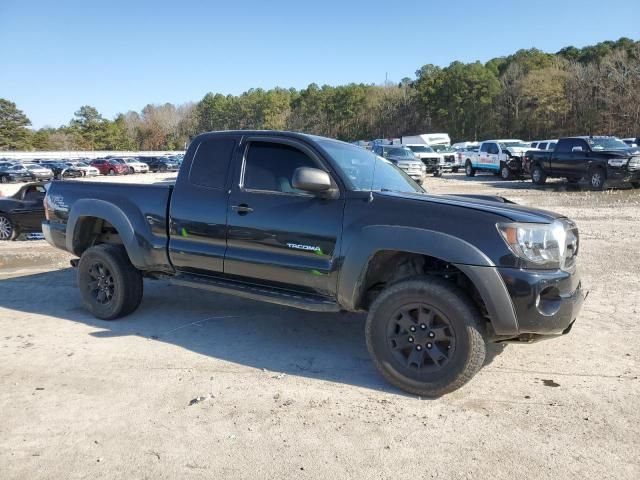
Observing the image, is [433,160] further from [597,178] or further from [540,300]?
[540,300]

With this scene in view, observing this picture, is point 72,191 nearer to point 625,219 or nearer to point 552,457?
point 552,457

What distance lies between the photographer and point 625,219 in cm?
1194

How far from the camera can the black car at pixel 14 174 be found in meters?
39.9

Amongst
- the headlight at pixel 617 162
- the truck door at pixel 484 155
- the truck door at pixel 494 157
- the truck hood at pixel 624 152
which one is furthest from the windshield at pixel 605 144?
the truck door at pixel 484 155

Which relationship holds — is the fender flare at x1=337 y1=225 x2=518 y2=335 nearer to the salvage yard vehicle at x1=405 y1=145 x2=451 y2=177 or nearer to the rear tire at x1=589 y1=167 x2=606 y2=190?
the rear tire at x1=589 y1=167 x2=606 y2=190

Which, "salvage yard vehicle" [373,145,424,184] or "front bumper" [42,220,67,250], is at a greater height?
"salvage yard vehicle" [373,145,424,184]

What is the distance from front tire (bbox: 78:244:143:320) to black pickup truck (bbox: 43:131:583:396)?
0.02m

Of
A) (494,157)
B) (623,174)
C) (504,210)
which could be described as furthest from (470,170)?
(504,210)

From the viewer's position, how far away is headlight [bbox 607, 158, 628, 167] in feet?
55.7

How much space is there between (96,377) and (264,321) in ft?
5.86

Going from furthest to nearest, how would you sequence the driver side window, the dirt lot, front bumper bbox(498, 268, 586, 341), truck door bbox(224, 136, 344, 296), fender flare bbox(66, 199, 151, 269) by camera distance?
1. fender flare bbox(66, 199, 151, 269)
2. the driver side window
3. truck door bbox(224, 136, 344, 296)
4. front bumper bbox(498, 268, 586, 341)
5. the dirt lot

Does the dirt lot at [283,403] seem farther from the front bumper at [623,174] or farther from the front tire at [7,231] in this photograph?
the front bumper at [623,174]

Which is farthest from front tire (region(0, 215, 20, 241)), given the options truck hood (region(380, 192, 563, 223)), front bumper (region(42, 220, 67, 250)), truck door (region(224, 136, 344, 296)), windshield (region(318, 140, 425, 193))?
truck hood (region(380, 192, 563, 223))

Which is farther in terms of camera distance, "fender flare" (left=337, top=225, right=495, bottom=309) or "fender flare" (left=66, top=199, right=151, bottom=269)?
"fender flare" (left=66, top=199, right=151, bottom=269)
